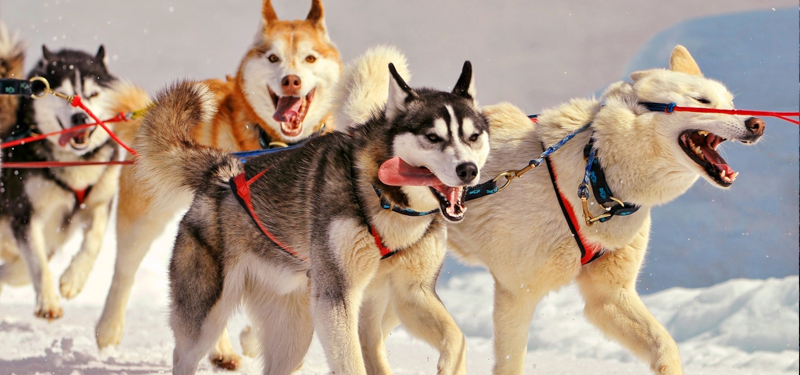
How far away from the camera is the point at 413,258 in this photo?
3.13 metres

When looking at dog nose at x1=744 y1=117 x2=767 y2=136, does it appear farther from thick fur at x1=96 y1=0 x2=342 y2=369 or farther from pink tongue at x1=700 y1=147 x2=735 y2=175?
thick fur at x1=96 y1=0 x2=342 y2=369

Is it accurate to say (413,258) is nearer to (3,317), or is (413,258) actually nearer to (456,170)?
(456,170)

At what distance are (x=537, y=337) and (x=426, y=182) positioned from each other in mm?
4336

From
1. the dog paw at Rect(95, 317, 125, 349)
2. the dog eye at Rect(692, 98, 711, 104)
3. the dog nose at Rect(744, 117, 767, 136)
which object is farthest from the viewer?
the dog paw at Rect(95, 317, 125, 349)

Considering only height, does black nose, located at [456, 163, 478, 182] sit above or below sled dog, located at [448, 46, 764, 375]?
above

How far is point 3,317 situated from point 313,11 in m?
3.70

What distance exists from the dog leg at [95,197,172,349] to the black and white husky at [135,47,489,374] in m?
1.75

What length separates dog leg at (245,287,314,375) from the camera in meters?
3.82

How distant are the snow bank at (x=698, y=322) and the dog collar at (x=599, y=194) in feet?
9.16

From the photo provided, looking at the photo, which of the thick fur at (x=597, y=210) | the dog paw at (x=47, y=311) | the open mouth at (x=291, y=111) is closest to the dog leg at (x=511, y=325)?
the thick fur at (x=597, y=210)

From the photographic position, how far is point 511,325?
3609mm

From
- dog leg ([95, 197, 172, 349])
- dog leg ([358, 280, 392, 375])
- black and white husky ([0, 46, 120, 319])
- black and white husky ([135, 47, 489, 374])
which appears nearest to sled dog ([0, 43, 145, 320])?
black and white husky ([0, 46, 120, 319])

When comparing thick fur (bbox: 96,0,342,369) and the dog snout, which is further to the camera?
the dog snout

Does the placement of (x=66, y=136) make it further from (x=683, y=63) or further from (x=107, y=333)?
(x=683, y=63)
